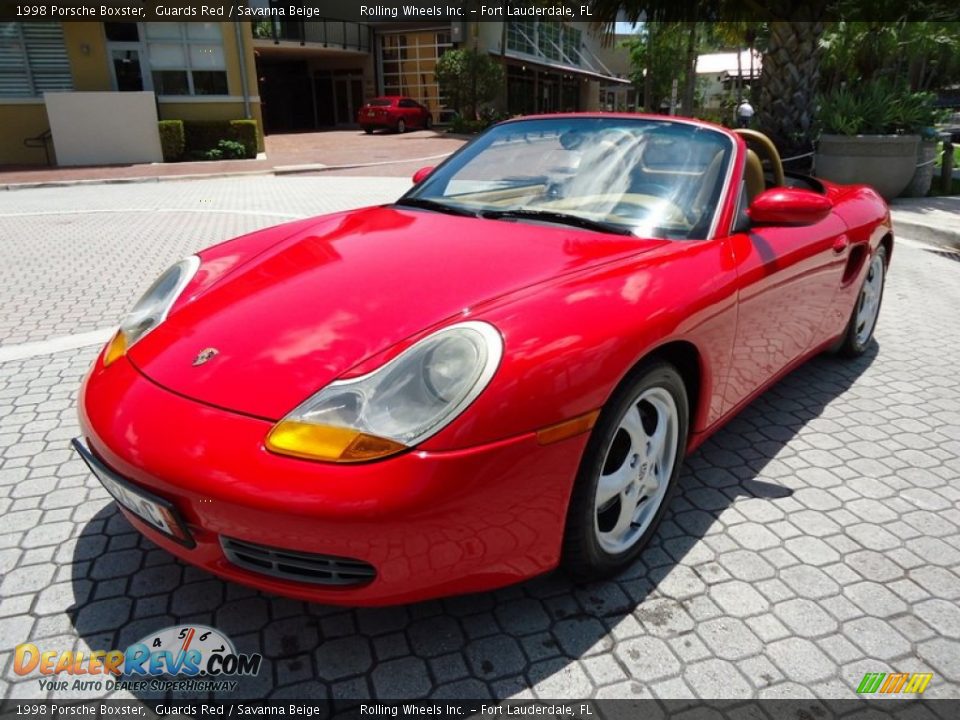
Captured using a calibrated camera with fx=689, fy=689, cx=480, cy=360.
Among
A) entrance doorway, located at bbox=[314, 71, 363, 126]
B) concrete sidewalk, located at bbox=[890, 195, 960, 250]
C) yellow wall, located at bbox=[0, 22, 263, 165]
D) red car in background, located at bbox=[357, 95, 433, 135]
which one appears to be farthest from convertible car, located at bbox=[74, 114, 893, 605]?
entrance doorway, located at bbox=[314, 71, 363, 126]

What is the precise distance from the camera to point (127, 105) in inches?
701

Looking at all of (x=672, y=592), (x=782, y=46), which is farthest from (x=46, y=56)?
(x=672, y=592)

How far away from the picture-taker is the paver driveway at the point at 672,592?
1.88 m

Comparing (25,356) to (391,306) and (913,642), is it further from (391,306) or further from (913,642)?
(913,642)

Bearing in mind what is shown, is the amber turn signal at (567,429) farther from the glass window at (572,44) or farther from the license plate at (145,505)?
the glass window at (572,44)

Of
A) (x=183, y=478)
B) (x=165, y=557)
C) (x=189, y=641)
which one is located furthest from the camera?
(x=165, y=557)

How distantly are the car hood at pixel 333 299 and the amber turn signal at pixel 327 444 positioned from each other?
2.8 inches

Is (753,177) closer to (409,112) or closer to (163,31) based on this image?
(163,31)

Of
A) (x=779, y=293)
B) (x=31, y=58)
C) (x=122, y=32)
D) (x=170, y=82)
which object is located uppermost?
(x=122, y=32)

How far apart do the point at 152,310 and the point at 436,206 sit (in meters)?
1.23

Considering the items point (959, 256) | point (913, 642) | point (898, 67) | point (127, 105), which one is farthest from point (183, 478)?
point (898, 67)

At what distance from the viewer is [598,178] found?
110 inches

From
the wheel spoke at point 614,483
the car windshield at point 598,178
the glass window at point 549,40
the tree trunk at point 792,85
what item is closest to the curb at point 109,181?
the tree trunk at point 792,85

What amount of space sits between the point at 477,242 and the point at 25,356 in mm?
3250
